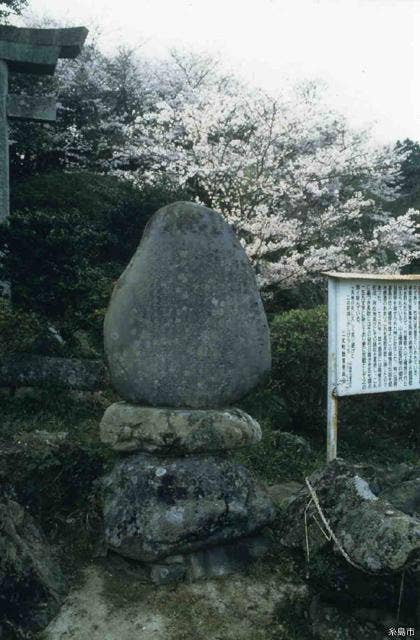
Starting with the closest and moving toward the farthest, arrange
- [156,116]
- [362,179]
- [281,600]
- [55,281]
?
[281,600] → [55,281] → [156,116] → [362,179]

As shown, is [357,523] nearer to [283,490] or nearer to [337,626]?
[337,626]

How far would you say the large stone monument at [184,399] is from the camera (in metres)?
3.43

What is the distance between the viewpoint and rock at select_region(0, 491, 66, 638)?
2.86 metres

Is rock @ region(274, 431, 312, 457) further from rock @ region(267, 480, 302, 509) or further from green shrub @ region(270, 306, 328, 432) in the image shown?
green shrub @ region(270, 306, 328, 432)

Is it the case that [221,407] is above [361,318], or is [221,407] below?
below

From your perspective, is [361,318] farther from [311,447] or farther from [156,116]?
[156,116]

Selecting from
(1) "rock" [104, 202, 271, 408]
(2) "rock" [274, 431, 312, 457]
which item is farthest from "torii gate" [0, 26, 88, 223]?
(2) "rock" [274, 431, 312, 457]

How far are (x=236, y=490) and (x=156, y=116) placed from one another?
1186 cm

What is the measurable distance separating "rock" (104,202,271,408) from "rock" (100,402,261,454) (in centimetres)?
13

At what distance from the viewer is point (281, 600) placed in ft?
10.7

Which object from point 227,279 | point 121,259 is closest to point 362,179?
point 121,259

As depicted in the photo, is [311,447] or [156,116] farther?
[156,116]

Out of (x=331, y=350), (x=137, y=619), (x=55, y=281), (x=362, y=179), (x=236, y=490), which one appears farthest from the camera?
(x=362, y=179)

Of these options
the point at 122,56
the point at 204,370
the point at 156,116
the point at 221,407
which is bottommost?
the point at 221,407
